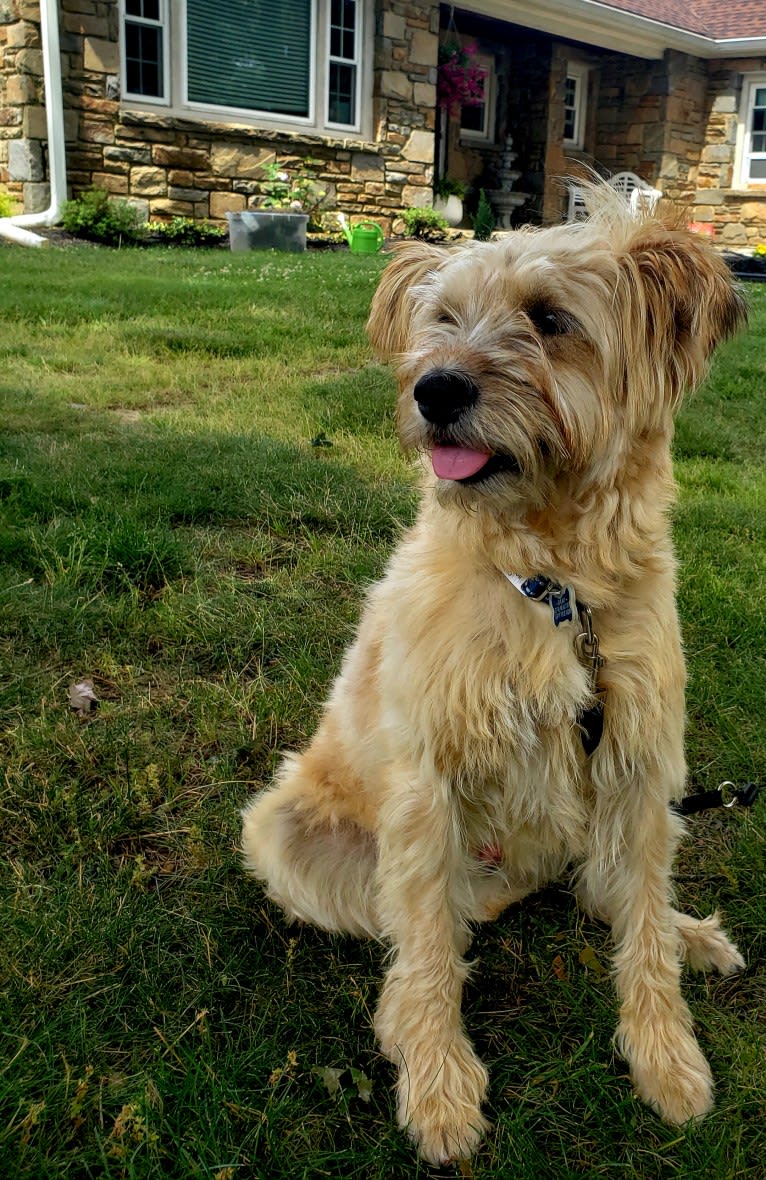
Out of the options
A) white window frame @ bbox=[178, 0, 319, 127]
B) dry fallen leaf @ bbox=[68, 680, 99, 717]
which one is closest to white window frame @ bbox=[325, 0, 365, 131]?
white window frame @ bbox=[178, 0, 319, 127]

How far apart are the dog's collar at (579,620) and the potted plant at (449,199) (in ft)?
53.8

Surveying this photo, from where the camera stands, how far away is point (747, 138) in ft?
69.2

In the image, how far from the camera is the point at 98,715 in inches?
128

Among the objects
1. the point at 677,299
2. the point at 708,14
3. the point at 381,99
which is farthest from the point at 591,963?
the point at 708,14

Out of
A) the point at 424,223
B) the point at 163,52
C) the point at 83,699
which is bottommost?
the point at 83,699

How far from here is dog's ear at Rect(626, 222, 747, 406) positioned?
6.55 ft

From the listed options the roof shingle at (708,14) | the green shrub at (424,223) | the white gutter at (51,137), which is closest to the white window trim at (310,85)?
the white gutter at (51,137)

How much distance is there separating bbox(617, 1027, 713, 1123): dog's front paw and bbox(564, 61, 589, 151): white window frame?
2145 cm

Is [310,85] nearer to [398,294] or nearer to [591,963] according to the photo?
[398,294]

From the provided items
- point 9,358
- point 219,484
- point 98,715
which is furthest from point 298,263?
point 98,715

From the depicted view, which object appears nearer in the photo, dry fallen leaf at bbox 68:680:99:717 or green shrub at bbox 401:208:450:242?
dry fallen leaf at bbox 68:680:99:717

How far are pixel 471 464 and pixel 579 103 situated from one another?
21.9m

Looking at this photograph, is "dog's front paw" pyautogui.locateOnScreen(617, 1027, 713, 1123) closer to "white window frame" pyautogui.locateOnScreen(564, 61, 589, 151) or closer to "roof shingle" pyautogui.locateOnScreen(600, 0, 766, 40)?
"roof shingle" pyautogui.locateOnScreen(600, 0, 766, 40)

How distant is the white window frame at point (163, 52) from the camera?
42.8 feet
